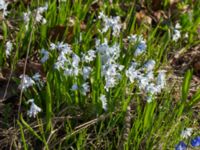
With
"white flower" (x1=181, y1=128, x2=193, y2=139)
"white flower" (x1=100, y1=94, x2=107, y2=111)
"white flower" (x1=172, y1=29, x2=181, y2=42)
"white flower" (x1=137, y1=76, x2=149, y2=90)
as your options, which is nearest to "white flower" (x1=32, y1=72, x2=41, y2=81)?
"white flower" (x1=100, y1=94, x2=107, y2=111)

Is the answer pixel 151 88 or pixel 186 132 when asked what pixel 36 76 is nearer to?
pixel 151 88

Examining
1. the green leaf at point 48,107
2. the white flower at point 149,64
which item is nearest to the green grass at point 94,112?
the green leaf at point 48,107

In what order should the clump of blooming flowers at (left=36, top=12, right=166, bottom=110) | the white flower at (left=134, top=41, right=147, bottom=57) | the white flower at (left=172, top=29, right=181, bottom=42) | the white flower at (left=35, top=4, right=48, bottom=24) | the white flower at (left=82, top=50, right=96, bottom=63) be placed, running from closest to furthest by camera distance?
1. the clump of blooming flowers at (left=36, top=12, right=166, bottom=110)
2. the white flower at (left=82, top=50, right=96, bottom=63)
3. the white flower at (left=134, top=41, right=147, bottom=57)
4. the white flower at (left=35, top=4, right=48, bottom=24)
5. the white flower at (left=172, top=29, right=181, bottom=42)

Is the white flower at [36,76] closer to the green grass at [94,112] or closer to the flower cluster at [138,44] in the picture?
the green grass at [94,112]

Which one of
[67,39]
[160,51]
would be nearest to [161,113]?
[160,51]

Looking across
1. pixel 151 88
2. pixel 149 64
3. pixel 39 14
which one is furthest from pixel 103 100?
pixel 39 14

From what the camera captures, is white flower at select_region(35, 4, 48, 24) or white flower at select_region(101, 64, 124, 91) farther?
white flower at select_region(35, 4, 48, 24)

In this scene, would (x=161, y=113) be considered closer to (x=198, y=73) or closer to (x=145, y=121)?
(x=145, y=121)

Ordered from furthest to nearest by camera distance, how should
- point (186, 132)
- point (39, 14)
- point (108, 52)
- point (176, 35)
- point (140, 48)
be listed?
point (176, 35)
point (39, 14)
point (140, 48)
point (108, 52)
point (186, 132)

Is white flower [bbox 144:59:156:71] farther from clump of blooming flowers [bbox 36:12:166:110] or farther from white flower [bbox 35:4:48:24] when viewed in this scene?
white flower [bbox 35:4:48:24]

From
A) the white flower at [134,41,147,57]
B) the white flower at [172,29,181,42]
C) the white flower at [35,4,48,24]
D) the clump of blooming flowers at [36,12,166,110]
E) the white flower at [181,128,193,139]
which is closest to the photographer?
the white flower at [181,128,193,139]

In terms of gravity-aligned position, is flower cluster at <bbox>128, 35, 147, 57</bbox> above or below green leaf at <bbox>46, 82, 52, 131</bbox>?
above
